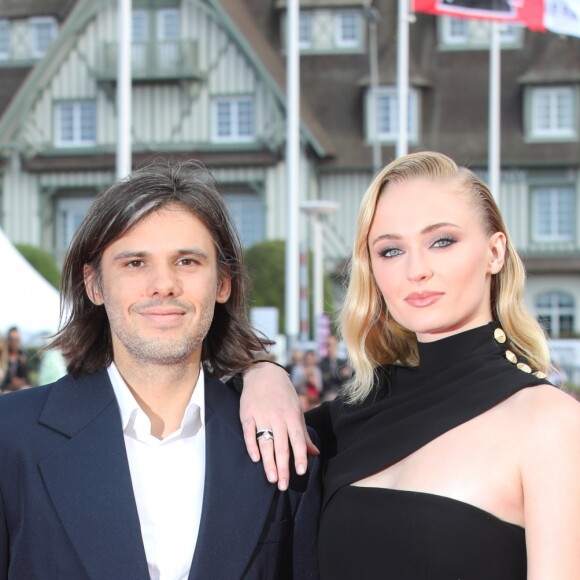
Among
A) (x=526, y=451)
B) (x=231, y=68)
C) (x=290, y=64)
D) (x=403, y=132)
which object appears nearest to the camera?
(x=526, y=451)

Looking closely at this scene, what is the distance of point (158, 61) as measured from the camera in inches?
1313

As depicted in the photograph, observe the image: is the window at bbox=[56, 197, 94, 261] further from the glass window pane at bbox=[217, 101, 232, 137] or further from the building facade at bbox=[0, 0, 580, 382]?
the glass window pane at bbox=[217, 101, 232, 137]

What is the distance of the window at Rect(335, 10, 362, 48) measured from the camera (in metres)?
35.8

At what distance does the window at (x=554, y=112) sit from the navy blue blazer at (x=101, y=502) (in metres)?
32.8

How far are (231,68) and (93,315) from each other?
30309mm

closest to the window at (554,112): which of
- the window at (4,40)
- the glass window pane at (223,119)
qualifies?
the glass window pane at (223,119)

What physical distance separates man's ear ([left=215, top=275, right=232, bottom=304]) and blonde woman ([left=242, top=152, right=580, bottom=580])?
332 mm

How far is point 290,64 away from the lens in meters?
16.7

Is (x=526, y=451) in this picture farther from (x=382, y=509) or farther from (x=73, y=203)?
(x=73, y=203)

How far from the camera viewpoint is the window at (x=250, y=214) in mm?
33750

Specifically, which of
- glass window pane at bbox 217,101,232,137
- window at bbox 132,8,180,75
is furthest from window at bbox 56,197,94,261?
glass window pane at bbox 217,101,232,137

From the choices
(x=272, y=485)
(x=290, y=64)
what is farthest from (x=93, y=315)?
(x=290, y=64)

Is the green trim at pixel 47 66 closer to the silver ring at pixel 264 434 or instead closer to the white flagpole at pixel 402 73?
the white flagpole at pixel 402 73

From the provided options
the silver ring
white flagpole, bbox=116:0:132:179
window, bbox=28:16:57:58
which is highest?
window, bbox=28:16:57:58
